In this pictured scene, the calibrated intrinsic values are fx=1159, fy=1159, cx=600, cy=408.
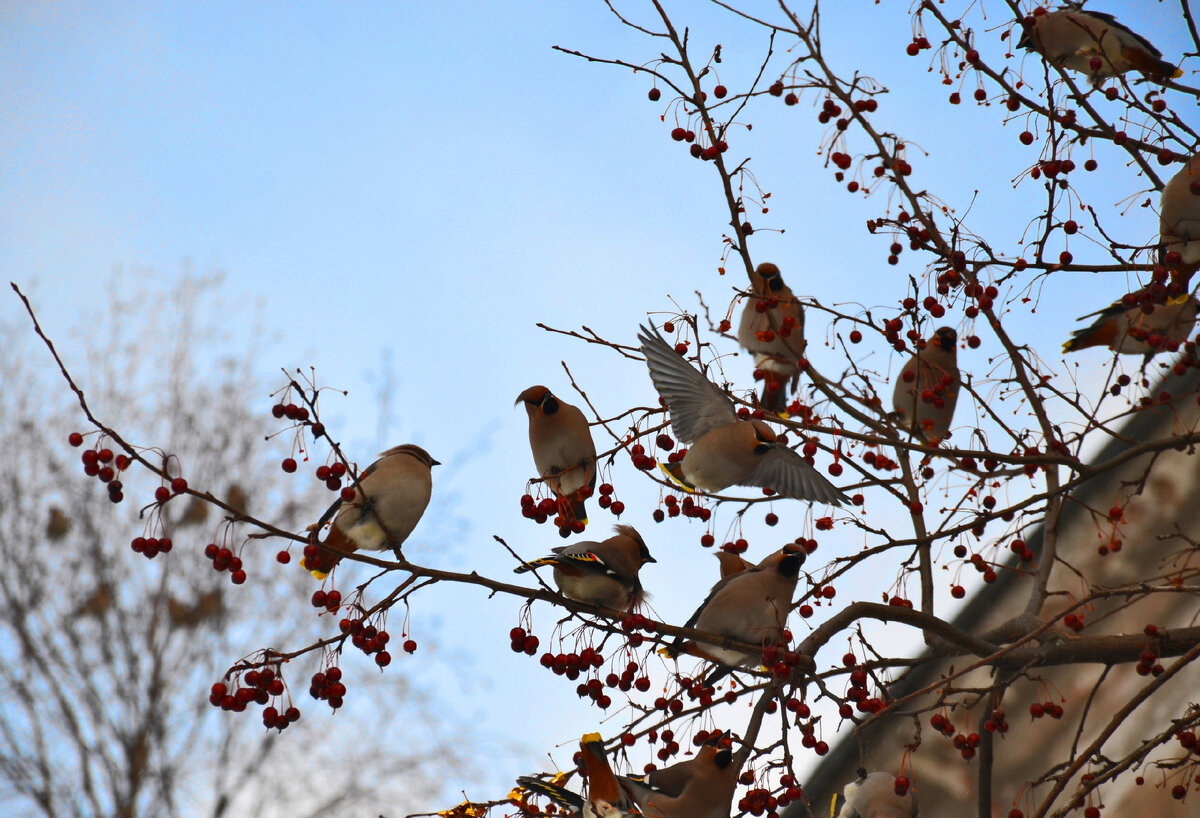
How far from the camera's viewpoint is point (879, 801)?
3.21 m

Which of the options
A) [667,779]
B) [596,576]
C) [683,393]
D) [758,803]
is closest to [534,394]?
[683,393]

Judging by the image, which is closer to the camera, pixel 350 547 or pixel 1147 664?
pixel 1147 664

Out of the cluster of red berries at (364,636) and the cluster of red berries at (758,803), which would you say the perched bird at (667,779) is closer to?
the cluster of red berries at (758,803)

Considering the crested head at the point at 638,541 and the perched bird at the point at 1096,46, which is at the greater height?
the perched bird at the point at 1096,46

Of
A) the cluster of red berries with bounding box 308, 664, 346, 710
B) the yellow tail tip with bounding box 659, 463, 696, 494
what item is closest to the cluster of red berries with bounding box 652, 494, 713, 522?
the yellow tail tip with bounding box 659, 463, 696, 494

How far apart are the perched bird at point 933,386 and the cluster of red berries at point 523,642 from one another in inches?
39.6

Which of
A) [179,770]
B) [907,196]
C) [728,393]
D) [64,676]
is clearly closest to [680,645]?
[728,393]

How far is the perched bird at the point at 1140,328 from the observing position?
2703 millimetres

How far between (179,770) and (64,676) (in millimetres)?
863

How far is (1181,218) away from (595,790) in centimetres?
208

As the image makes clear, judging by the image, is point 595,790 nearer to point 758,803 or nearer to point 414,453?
point 758,803

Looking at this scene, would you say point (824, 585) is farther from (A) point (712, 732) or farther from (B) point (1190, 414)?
(B) point (1190, 414)

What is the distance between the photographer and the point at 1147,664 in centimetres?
249

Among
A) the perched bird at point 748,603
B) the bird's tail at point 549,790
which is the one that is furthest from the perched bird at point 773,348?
the bird's tail at point 549,790
